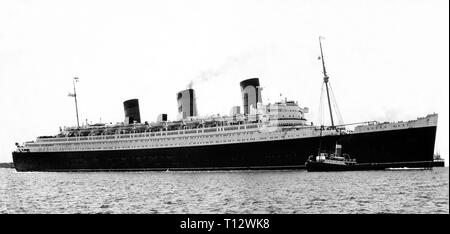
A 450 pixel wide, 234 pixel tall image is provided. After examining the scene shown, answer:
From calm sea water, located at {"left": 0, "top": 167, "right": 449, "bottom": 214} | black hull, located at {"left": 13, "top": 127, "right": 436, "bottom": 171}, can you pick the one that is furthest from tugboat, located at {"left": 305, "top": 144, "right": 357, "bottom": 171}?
calm sea water, located at {"left": 0, "top": 167, "right": 449, "bottom": 214}

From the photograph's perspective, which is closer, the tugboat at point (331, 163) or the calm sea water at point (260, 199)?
the calm sea water at point (260, 199)

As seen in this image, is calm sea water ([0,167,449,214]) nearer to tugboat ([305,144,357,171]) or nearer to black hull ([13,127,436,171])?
tugboat ([305,144,357,171])

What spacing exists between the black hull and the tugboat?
1301mm

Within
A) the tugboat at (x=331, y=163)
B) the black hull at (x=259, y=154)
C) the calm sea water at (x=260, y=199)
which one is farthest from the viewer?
the black hull at (x=259, y=154)

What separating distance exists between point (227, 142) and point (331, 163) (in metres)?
14.2

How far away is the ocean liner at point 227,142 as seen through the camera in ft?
160

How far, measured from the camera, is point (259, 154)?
5509 cm

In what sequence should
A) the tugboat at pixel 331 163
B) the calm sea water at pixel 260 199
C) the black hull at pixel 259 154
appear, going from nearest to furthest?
the calm sea water at pixel 260 199 < the tugboat at pixel 331 163 < the black hull at pixel 259 154

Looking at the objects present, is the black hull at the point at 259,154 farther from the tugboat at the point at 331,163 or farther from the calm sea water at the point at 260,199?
the calm sea water at the point at 260,199

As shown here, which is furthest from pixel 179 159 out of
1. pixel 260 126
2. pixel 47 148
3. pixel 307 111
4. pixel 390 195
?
pixel 390 195

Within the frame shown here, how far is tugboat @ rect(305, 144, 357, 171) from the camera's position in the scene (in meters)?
48.1

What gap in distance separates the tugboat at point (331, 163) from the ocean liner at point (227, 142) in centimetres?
135

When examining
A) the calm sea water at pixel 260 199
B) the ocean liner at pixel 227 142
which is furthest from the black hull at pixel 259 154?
the calm sea water at pixel 260 199
